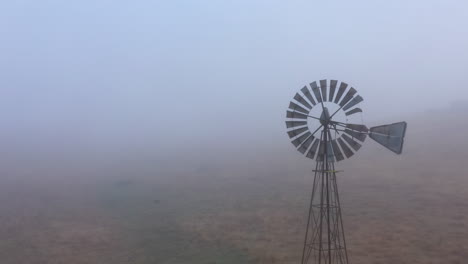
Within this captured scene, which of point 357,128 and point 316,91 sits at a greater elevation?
point 316,91

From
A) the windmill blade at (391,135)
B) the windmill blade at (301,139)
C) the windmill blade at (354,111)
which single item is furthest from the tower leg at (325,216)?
the windmill blade at (391,135)

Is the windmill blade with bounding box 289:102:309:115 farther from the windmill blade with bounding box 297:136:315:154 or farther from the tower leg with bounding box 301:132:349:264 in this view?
the tower leg with bounding box 301:132:349:264

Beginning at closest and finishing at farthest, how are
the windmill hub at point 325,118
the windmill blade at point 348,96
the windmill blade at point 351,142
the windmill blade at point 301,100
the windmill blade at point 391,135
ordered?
the windmill blade at point 391,135, the windmill blade at point 348,96, the windmill hub at point 325,118, the windmill blade at point 351,142, the windmill blade at point 301,100

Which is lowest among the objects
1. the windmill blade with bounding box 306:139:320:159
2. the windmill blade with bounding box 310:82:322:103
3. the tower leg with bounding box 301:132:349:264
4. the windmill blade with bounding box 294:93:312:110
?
the tower leg with bounding box 301:132:349:264

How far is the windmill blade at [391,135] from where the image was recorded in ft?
36.2

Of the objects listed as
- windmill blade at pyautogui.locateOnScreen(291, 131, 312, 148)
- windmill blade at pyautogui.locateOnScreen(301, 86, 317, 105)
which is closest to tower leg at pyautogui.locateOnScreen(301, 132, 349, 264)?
windmill blade at pyautogui.locateOnScreen(291, 131, 312, 148)

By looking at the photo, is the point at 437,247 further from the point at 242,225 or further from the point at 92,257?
the point at 92,257

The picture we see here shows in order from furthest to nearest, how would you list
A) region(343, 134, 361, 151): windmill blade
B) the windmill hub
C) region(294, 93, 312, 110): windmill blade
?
region(294, 93, 312, 110): windmill blade, region(343, 134, 361, 151): windmill blade, the windmill hub

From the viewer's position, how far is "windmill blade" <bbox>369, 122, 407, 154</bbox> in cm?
1102

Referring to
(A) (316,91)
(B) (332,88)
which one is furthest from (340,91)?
(A) (316,91)

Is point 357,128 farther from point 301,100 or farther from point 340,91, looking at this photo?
point 301,100

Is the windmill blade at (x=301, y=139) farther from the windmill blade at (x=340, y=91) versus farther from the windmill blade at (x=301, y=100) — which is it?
the windmill blade at (x=340, y=91)

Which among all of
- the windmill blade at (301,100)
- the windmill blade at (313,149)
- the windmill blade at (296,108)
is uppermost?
the windmill blade at (301,100)

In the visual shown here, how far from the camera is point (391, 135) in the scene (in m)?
11.3
